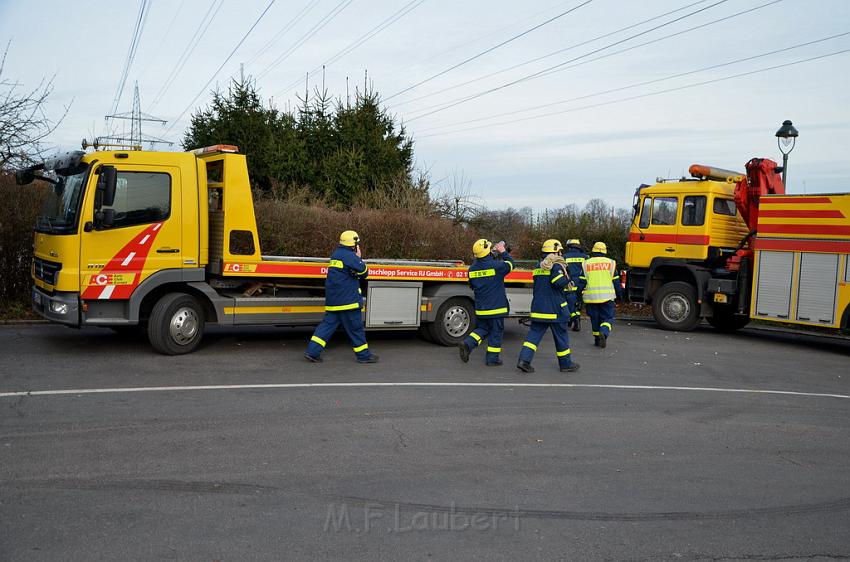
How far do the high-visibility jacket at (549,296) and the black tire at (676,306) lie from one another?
6429 millimetres

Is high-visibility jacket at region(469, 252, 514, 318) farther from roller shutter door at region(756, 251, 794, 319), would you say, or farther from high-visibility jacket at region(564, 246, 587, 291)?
roller shutter door at region(756, 251, 794, 319)

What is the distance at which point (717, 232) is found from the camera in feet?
51.2

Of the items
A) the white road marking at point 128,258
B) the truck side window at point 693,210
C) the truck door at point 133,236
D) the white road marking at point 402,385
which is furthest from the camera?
the truck side window at point 693,210

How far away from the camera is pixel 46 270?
396 inches

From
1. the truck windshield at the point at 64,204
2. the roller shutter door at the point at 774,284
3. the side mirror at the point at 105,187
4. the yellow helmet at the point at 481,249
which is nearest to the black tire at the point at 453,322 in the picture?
the yellow helmet at the point at 481,249

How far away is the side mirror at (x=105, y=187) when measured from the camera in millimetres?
9422

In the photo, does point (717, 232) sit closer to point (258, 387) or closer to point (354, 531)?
point (258, 387)

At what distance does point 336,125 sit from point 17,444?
56.8 ft

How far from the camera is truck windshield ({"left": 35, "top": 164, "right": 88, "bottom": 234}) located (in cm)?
969

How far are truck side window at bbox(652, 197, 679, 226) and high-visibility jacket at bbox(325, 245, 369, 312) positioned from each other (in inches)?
330

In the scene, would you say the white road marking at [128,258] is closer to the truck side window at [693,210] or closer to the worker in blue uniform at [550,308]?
the worker in blue uniform at [550,308]

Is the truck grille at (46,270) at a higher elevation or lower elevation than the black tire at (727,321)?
higher

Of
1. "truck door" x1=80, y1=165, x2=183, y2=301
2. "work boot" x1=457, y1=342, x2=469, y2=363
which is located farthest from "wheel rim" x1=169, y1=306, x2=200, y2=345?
"work boot" x1=457, y1=342, x2=469, y2=363

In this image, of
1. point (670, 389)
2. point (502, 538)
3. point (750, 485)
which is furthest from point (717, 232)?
point (502, 538)
